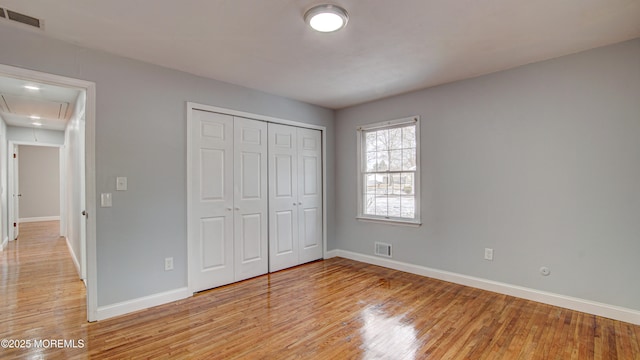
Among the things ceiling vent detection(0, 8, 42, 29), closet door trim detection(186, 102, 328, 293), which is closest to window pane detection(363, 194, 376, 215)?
closet door trim detection(186, 102, 328, 293)

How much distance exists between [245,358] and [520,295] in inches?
111

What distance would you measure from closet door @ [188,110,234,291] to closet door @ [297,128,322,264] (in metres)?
1.16

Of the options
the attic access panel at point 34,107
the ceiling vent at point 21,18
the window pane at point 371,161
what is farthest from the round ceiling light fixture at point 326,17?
the attic access panel at point 34,107

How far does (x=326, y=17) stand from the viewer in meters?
2.10

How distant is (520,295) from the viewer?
3.12 meters

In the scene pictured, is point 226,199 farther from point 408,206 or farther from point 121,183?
point 408,206

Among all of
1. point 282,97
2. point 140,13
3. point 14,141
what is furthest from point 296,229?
point 14,141

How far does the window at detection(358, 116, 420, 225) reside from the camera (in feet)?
13.2

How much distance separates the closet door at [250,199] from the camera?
3725 millimetres

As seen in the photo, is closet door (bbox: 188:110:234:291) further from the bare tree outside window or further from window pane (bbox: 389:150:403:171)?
window pane (bbox: 389:150:403:171)

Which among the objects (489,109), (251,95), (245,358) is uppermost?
(251,95)

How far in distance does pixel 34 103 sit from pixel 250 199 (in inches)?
141

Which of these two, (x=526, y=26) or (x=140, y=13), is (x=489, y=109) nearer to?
(x=526, y=26)

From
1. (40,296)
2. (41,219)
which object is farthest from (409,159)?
(41,219)
